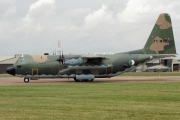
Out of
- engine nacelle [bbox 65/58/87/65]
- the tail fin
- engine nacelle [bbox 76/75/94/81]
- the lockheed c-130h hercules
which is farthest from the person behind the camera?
the tail fin

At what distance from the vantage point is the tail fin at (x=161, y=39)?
48.3 metres

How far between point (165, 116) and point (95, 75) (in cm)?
3204

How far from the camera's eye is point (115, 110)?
1623 cm

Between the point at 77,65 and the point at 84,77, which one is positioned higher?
the point at 77,65

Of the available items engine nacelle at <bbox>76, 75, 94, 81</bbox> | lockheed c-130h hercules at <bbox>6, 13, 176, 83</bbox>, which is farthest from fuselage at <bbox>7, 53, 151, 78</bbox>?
engine nacelle at <bbox>76, 75, 94, 81</bbox>

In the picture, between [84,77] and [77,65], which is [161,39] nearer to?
[84,77]

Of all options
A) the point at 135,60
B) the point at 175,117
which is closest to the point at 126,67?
the point at 135,60

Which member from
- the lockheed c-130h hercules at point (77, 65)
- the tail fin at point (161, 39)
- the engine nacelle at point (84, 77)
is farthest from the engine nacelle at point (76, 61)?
the tail fin at point (161, 39)

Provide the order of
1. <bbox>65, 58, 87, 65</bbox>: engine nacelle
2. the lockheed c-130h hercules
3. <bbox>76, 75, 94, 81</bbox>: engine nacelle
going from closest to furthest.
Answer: <bbox>65, 58, 87, 65</bbox>: engine nacelle
the lockheed c-130h hercules
<bbox>76, 75, 94, 81</bbox>: engine nacelle

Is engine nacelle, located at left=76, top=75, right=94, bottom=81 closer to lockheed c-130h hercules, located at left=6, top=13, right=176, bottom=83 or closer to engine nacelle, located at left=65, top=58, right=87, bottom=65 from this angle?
lockheed c-130h hercules, located at left=6, top=13, right=176, bottom=83

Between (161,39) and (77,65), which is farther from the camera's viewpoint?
(161,39)

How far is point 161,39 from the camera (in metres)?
48.8

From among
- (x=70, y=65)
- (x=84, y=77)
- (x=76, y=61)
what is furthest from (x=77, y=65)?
(x=84, y=77)

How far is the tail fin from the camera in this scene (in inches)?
1903
